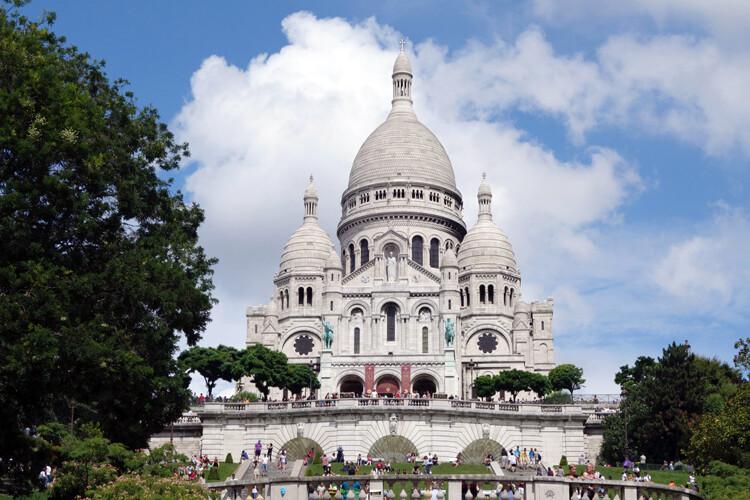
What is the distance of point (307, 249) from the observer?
11156 centimetres

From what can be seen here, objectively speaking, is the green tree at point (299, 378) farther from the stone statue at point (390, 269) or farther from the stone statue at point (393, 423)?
the stone statue at point (393, 423)

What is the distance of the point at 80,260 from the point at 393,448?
2394 centimetres

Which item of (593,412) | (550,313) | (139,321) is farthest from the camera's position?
(550,313)

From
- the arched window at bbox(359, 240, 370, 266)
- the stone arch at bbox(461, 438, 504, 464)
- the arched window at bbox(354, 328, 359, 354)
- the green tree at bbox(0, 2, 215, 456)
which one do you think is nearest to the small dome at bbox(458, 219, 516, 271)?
the arched window at bbox(359, 240, 370, 266)

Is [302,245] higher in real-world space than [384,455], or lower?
higher

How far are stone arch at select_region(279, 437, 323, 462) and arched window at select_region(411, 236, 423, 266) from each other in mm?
57643

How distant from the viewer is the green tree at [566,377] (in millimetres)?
93250

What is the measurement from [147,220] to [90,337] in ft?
28.6

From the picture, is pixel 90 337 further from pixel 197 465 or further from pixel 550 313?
pixel 550 313

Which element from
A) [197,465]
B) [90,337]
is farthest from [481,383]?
[90,337]

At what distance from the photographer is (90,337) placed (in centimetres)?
3234

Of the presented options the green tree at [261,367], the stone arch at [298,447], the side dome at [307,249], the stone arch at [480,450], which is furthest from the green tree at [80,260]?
the side dome at [307,249]

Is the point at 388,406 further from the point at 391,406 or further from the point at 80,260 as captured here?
the point at 80,260

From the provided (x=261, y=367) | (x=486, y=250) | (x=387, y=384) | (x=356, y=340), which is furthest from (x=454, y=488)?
(x=486, y=250)
